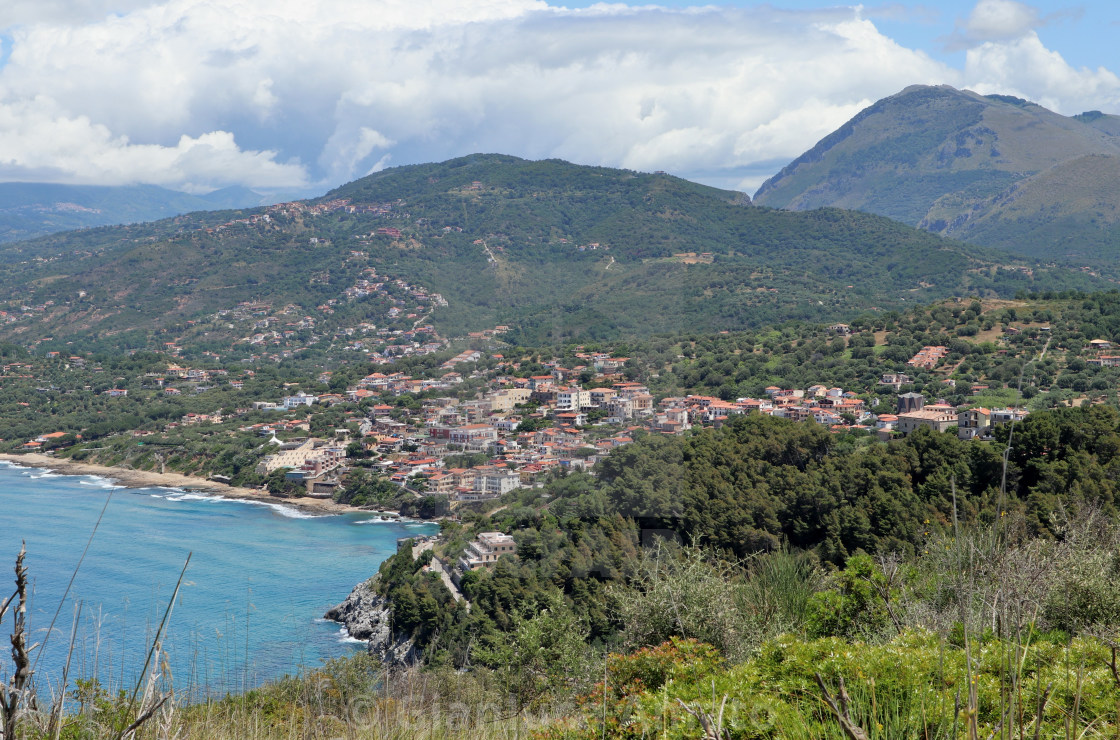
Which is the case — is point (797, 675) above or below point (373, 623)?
above

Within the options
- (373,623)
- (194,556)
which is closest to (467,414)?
(194,556)

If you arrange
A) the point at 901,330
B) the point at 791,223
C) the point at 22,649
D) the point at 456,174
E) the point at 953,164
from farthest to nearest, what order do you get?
1. the point at 953,164
2. the point at 456,174
3. the point at 791,223
4. the point at 901,330
5. the point at 22,649

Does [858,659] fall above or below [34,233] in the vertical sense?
below

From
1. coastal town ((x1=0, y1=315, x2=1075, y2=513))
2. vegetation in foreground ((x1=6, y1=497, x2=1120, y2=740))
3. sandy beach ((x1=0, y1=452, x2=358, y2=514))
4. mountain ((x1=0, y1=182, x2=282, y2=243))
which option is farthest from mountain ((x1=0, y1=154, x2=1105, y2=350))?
mountain ((x1=0, y1=182, x2=282, y2=243))

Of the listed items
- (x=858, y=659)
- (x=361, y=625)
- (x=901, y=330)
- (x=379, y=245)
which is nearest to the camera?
(x=858, y=659)

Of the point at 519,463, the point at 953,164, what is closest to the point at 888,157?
the point at 953,164

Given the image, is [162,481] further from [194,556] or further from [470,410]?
[470,410]

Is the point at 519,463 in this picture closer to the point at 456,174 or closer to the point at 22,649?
the point at 22,649

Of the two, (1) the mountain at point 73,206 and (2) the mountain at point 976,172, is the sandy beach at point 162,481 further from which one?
(1) the mountain at point 73,206
